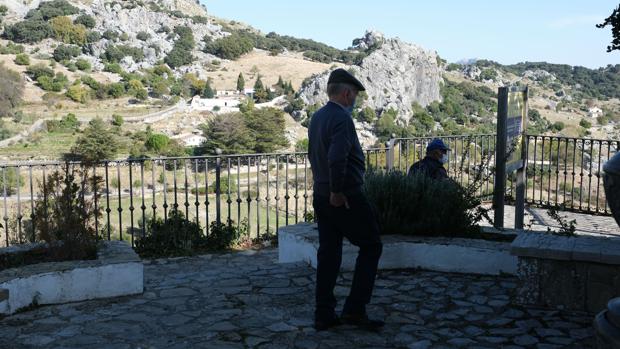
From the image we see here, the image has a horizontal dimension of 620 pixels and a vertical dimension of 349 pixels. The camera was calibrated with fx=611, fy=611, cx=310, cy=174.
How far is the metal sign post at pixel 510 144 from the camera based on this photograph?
24.3 ft

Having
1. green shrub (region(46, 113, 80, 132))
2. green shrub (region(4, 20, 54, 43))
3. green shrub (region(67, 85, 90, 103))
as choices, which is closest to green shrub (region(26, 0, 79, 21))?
green shrub (region(4, 20, 54, 43))

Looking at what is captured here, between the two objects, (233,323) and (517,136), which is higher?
(517,136)

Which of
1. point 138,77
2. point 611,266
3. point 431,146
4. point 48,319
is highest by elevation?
point 138,77

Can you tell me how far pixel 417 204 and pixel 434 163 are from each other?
0.94 m

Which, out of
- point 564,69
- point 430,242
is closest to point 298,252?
point 430,242

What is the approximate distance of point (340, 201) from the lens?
3902 millimetres

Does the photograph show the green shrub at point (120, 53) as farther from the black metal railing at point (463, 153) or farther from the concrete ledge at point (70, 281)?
the concrete ledge at point (70, 281)

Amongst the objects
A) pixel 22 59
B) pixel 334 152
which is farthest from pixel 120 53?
pixel 334 152

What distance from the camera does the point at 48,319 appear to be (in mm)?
4484

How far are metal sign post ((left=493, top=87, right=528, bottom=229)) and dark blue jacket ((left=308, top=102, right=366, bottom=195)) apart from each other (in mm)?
3636

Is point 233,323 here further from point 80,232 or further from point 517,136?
point 517,136

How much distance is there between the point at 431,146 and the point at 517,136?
1.71m

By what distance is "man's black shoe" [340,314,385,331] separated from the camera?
4.16 metres

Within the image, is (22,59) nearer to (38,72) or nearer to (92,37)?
(38,72)
